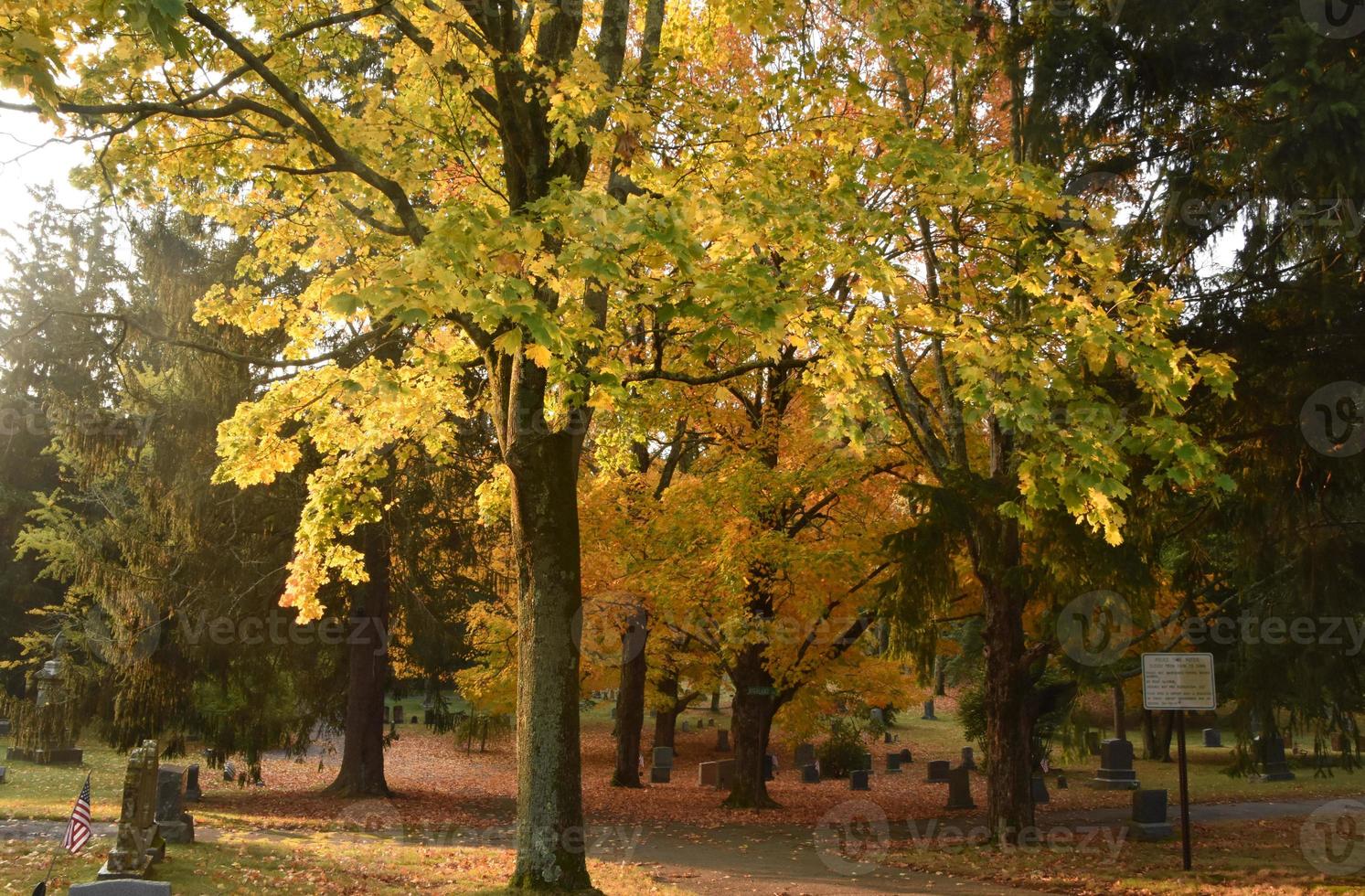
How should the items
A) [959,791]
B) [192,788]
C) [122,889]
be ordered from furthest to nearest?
1. [959,791]
2. [192,788]
3. [122,889]

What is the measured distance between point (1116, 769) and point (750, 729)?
33.3 feet

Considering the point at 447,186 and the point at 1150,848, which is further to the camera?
the point at 1150,848

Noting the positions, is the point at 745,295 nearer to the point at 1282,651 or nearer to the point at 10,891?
the point at 1282,651

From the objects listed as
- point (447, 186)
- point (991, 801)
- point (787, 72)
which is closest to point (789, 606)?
point (991, 801)

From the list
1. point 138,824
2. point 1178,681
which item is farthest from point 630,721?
point 138,824

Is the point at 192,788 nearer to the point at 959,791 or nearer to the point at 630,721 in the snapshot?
the point at 630,721

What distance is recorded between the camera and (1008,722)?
14422 millimetres

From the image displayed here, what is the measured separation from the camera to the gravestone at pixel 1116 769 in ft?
79.6

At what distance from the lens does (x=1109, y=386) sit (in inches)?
461

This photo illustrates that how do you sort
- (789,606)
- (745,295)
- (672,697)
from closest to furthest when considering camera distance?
(745,295), (789,606), (672,697)

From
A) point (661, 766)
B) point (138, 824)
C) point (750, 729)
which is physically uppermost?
point (750, 729)

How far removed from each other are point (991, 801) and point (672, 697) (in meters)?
16.9

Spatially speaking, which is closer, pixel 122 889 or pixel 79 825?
pixel 122 889

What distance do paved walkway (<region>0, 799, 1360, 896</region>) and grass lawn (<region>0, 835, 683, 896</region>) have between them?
951 millimetres
